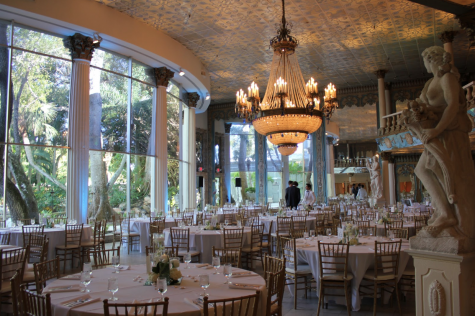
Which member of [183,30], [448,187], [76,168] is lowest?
[448,187]

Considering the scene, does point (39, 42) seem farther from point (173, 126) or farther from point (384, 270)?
point (384, 270)

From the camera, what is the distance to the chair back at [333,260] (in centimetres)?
498

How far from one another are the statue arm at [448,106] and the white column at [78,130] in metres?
8.95

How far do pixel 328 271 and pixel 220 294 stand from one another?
2671 millimetres

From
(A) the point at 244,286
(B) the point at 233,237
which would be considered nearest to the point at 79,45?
(B) the point at 233,237

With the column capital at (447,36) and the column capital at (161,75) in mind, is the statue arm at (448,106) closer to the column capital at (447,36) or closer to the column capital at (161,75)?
the column capital at (447,36)

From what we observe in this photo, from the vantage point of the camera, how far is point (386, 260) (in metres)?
5.26

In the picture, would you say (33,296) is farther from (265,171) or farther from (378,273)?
(265,171)

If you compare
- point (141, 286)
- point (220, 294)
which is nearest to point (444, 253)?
point (220, 294)

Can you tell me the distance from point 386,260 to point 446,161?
233 centimetres

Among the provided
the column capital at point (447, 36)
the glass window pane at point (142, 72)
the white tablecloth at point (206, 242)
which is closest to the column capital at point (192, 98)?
the glass window pane at point (142, 72)

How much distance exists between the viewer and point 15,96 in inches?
361

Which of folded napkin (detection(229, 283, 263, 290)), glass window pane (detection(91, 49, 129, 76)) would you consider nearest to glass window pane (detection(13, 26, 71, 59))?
glass window pane (detection(91, 49, 129, 76))

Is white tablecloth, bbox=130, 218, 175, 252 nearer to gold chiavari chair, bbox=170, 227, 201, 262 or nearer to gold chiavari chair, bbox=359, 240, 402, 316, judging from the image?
gold chiavari chair, bbox=170, 227, 201, 262
